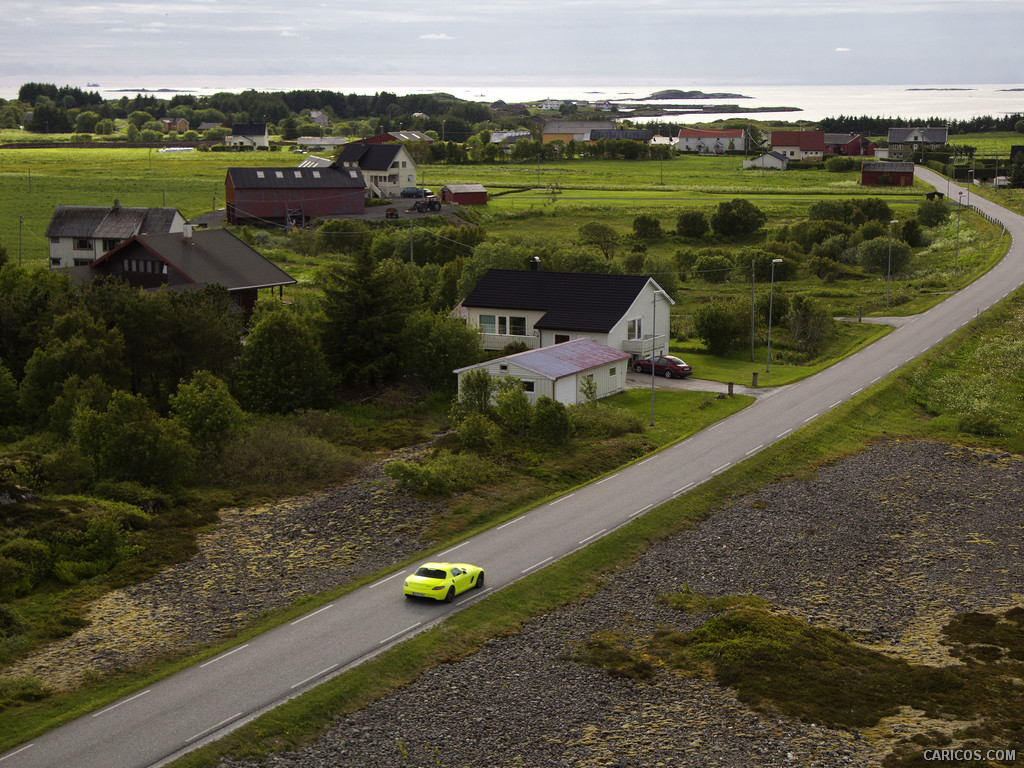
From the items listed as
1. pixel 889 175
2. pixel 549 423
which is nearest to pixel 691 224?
pixel 889 175

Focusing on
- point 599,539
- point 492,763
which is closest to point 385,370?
point 599,539

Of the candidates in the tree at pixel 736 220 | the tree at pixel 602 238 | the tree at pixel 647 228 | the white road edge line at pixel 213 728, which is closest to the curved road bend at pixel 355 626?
the white road edge line at pixel 213 728

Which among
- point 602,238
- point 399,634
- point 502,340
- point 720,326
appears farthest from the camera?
point 602,238

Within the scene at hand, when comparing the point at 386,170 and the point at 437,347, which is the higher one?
the point at 386,170

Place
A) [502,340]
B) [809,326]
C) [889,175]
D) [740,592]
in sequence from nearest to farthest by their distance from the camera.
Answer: [740,592] < [502,340] < [809,326] < [889,175]

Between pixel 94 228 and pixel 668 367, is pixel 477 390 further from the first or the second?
pixel 94 228

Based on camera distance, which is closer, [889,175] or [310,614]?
[310,614]

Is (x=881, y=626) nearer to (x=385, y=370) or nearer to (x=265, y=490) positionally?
(x=265, y=490)

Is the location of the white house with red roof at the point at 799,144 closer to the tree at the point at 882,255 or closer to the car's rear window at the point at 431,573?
the tree at the point at 882,255
